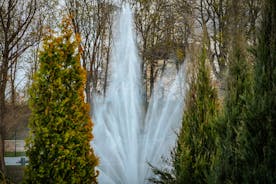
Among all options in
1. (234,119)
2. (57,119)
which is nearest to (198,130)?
(234,119)

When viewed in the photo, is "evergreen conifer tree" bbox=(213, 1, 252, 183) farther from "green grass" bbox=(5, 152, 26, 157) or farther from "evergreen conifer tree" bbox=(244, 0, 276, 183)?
"green grass" bbox=(5, 152, 26, 157)

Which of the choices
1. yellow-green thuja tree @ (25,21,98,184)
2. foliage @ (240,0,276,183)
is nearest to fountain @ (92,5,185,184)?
yellow-green thuja tree @ (25,21,98,184)

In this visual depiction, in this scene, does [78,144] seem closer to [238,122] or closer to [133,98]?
[238,122]

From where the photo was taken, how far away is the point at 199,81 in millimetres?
6184

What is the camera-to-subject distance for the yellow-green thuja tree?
5.96m

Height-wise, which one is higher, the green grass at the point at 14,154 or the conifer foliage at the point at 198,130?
the conifer foliage at the point at 198,130

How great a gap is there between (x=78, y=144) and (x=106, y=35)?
1433cm

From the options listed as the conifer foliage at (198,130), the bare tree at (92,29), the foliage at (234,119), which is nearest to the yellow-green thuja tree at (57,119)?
the conifer foliage at (198,130)

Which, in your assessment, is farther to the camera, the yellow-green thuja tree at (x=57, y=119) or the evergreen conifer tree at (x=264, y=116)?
the yellow-green thuja tree at (x=57, y=119)

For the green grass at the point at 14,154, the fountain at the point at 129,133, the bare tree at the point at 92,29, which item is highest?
the bare tree at the point at 92,29

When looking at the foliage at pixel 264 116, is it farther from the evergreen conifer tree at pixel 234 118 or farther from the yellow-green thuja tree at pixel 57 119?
the yellow-green thuja tree at pixel 57 119

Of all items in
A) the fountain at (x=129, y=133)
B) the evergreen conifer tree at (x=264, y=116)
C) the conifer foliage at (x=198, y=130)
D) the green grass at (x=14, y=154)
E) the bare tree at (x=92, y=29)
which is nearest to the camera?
the evergreen conifer tree at (x=264, y=116)

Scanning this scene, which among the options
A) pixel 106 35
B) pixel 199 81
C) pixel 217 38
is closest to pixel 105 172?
pixel 199 81

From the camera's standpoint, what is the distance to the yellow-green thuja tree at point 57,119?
5965 millimetres
